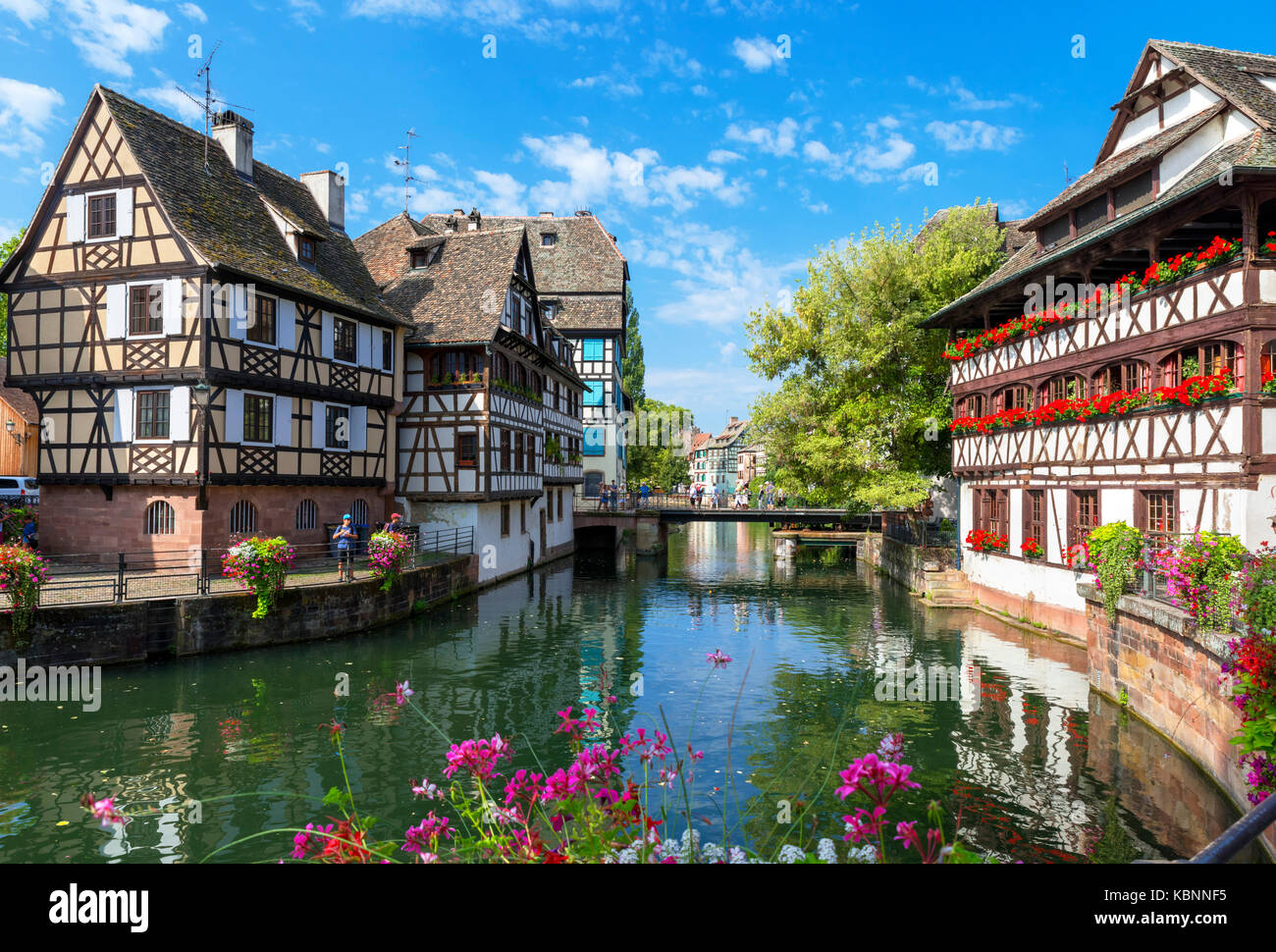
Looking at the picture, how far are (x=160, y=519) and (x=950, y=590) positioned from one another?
2354cm

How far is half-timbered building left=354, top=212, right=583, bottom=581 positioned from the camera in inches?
1129

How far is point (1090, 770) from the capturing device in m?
11.7

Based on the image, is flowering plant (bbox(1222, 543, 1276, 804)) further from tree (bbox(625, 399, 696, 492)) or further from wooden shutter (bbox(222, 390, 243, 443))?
tree (bbox(625, 399, 696, 492))

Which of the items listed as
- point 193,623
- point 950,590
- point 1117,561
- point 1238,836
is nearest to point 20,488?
point 193,623

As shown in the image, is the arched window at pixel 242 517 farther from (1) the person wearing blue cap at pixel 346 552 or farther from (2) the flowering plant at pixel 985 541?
Result: (2) the flowering plant at pixel 985 541

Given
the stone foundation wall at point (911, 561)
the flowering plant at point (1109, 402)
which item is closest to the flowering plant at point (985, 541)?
the stone foundation wall at point (911, 561)

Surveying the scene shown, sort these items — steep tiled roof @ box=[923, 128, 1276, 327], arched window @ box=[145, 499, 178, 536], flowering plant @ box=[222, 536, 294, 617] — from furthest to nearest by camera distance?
arched window @ box=[145, 499, 178, 536], flowering plant @ box=[222, 536, 294, 617], steep tiled roof @ box=[923, 128, 1276, 327]

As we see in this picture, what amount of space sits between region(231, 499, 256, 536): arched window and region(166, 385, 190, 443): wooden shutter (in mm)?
2247

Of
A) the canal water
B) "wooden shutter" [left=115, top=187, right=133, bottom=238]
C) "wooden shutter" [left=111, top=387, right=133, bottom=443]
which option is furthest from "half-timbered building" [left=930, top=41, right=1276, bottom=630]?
"wooden shutter" [left=111, top=387, right=133, bottom=443]

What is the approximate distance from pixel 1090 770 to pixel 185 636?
17.5 meters

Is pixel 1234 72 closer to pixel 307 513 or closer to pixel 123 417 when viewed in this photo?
pixel 307 513
